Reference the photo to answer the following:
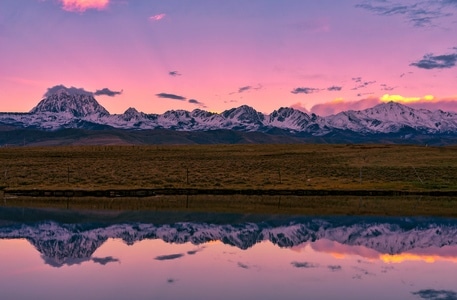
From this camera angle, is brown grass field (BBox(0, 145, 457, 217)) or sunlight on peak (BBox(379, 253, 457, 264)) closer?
sunlight on peak (BBox(379, 253, 457, 264))

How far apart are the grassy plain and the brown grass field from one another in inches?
4.7

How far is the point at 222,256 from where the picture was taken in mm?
31828

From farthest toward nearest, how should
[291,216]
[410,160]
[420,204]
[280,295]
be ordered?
[410,160] → [420,204] → [291,216] → [280,295]

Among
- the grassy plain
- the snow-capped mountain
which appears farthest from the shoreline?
the snow-capped mountain

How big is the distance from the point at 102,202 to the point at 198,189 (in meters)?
13.2

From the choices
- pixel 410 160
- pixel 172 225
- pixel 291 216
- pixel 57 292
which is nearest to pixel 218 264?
pixel 57 292

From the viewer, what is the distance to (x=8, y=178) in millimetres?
78500

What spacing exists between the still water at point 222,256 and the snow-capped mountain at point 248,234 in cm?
7

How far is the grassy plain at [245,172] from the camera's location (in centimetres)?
7112

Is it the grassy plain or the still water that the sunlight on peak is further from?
the grassy plain

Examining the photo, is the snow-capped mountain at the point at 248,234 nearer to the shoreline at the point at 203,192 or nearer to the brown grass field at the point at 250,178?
the brown grass field at the point at 250,178

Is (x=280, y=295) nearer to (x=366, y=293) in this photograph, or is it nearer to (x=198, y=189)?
(x=366, y=293)

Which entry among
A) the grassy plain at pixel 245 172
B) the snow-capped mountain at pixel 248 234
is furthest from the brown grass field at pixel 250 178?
the snow-capped mountain at pixel 248 234

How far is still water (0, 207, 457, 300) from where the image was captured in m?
24.3
